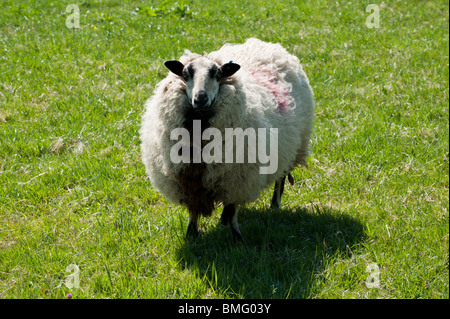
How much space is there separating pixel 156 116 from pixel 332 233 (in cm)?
180

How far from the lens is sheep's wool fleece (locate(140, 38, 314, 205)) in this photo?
3.76m

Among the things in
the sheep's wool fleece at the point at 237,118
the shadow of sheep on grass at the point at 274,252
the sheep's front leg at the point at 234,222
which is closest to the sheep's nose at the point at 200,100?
the sheep's wool fleece at the point at 237,118

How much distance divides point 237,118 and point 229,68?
15.6 inches

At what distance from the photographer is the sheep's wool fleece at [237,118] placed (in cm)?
376

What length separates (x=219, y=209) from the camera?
479 centimetres
